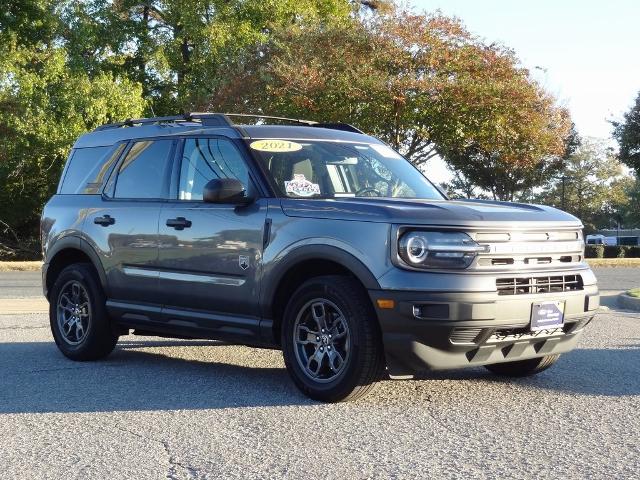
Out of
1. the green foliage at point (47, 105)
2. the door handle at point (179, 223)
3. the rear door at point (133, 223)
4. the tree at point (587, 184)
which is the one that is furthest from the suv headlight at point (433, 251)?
the tree at point (587, 184)

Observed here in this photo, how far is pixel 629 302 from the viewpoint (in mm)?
15148

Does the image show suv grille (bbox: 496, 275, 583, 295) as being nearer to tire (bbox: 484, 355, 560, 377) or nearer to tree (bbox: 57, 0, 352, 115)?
tire (bbox: 484, 355, 560, 377)

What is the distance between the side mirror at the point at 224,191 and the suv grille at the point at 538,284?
6.46 feet

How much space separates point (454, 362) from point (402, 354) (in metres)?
0.38

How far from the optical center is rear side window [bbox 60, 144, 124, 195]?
8.38 m

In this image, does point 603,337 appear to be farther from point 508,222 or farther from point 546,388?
point 508,222

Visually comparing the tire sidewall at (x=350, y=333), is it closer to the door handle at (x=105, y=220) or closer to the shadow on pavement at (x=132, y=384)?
the shadow on pavement at (x=132, y=384)

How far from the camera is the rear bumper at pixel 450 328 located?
578cm

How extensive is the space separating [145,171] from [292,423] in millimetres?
3143

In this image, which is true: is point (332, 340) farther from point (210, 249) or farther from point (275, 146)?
point (275, 146)

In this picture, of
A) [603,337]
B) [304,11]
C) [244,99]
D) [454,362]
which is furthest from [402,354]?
[304,11]

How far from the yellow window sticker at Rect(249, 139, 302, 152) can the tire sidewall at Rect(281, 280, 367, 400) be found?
1.29 meters

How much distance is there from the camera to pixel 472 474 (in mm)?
4527

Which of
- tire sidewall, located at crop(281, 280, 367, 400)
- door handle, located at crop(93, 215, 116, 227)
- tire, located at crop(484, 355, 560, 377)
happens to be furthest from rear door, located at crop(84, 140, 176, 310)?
tire, located at crop(484, 355, 560, 377)
